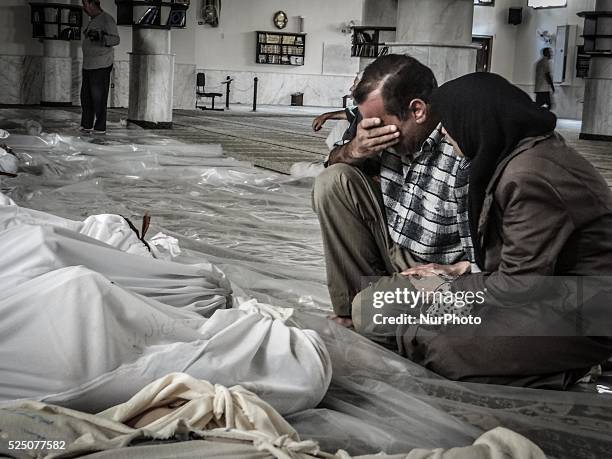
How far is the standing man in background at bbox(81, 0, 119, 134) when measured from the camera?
11.2 m

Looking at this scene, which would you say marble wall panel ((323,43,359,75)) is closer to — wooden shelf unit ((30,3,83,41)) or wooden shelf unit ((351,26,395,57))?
wooden shelf unit ((30,3,83,41))

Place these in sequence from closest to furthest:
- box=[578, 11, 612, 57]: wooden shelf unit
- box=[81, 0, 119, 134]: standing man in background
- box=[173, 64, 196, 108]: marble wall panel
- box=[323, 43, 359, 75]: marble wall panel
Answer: box=[81, 0, 119, 134]: standing man in background
box=[578, 11, 612, 57]: wooden shelf unit
box=[173, 64, 196, 108]: marble wall panel
box=[323, 43, 359, 75]: marble wall panel

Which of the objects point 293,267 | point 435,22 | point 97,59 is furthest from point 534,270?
point 97,59

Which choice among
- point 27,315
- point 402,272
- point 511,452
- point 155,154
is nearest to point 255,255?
point 402,272

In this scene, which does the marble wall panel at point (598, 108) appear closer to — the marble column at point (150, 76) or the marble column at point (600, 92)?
the marble column at point (600, 92)

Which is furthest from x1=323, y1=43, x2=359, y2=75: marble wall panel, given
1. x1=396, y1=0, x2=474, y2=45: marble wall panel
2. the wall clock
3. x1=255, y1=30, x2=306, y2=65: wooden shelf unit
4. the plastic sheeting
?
x1=396, y1=0, x2=474, y2=45: marble wall panel

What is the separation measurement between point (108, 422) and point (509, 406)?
121 centimetres

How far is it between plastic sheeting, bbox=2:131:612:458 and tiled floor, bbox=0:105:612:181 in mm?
1074

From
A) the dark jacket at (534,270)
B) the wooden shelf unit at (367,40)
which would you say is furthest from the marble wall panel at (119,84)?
the dark jacket at (534,270)

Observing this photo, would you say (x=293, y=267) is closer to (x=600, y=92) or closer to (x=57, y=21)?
(x=600, y=92)

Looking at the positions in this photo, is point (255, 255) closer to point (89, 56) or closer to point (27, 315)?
point (27, 315)

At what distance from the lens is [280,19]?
23781mm

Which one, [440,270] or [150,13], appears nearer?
[440,270]

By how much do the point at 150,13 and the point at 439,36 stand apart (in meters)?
7.15
